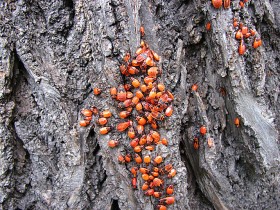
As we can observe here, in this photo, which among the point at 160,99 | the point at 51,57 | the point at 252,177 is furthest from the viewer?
the point at 252,177

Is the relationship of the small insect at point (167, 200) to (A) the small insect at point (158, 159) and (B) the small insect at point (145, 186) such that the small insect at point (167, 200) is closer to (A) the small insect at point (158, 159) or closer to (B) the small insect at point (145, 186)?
(B) the small insect at point (145, 186)

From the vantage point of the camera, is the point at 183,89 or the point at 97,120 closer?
the point at 97,120

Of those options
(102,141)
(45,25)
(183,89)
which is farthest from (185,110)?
(45,25)

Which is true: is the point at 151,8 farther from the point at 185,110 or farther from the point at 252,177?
the point at 252,177

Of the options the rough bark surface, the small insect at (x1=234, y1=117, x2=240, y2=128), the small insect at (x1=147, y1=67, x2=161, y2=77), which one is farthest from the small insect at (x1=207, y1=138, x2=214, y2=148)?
the small insect at (x1=147, y1=67, x2=161, y2=77)

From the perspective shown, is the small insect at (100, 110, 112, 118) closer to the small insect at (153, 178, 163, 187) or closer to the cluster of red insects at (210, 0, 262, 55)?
the small insect at (153, 178, 163, 187)

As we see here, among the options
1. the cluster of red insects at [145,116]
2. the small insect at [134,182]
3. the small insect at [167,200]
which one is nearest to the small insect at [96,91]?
the cluster of red insects at [145,116]

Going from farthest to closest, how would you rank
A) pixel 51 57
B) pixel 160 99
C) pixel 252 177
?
pixel 252 177, pixel 51 57, pixel 160 99
